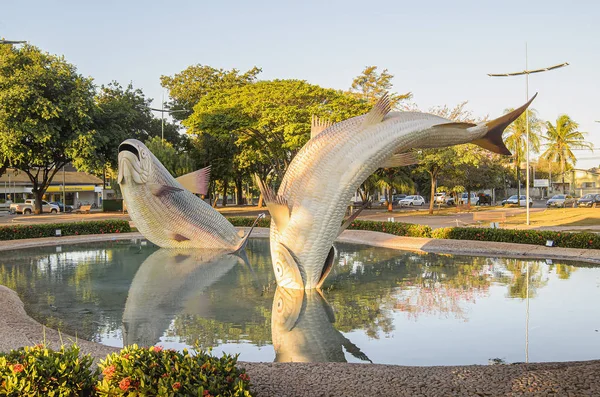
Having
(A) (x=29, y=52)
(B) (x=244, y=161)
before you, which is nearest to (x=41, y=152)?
(A) (x=29, y=52)

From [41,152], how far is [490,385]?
3755cm

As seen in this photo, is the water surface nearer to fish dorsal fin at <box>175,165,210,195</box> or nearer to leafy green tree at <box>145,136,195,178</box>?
fish dorsal fin at <box>175,165,210,195</box>

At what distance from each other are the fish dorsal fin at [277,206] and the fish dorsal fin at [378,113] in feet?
7.84

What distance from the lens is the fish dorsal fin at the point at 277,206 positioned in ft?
39.2

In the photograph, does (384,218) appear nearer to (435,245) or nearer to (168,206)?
(435,245)

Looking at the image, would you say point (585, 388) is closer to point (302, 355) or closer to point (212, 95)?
point (302, 355)

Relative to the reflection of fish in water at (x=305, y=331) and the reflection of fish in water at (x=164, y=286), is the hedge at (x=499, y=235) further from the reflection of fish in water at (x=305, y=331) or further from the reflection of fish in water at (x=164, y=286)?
the reflection of fish in water at (x=305, y=331)

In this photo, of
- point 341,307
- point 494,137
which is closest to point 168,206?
point 341,307

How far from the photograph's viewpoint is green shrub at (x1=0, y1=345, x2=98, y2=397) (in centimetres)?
475

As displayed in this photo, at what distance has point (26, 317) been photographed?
33.4 feet

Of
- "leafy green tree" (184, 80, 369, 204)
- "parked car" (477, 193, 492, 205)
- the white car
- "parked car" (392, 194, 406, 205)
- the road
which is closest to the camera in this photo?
"leafy green tree" (184, 80, 369, 204)

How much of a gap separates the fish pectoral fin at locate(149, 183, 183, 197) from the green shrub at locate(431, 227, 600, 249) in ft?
34.3

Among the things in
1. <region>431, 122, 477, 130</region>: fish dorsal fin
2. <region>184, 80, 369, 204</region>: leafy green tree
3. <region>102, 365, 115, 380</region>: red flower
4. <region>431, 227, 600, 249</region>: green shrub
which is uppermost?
<region>184, 80, 369, 204</region>: leafy green tree

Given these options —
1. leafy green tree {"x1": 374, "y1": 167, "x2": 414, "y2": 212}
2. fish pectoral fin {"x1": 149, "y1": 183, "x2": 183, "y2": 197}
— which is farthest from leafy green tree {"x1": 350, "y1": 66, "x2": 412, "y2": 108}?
fish pectoral fin {"x1": 149, "y1": 183, "x2": 183, "y2": 197}
